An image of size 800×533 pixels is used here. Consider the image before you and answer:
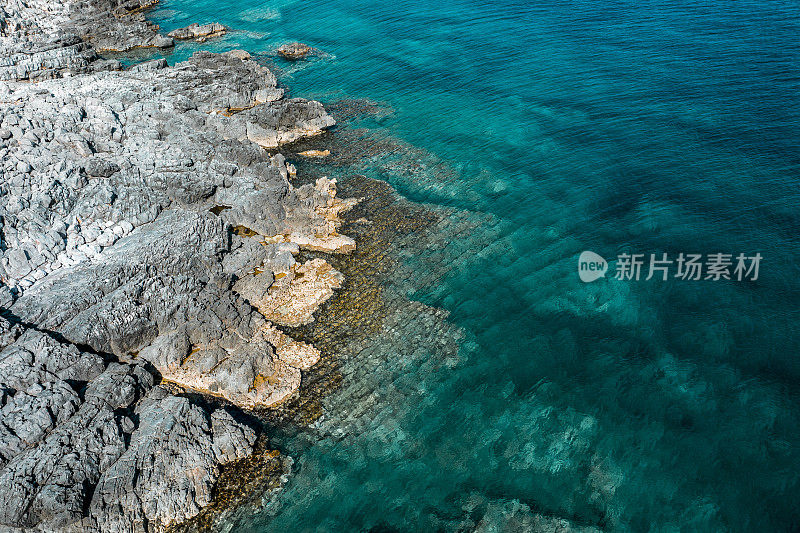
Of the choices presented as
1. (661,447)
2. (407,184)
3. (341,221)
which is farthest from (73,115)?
(661,447)

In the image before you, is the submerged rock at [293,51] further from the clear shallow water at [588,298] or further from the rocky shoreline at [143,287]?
the rocky shoreline at [143,287]

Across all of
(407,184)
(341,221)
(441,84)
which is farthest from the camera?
(441,84)

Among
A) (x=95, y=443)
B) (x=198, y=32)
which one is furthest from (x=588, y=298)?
(x=198, y=32)

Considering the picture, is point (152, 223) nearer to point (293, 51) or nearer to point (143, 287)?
point (143, 287)

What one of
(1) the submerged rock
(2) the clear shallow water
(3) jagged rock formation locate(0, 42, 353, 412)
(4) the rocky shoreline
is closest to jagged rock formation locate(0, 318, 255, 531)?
(4) the rocky shoreline

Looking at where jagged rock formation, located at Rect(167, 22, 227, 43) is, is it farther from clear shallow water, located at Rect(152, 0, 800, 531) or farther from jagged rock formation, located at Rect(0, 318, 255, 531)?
jagged rock formation, located at Rect(0, 318, 255, 531)

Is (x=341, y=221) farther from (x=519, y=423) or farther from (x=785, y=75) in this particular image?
(x=785, y=75)
